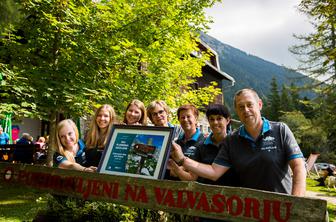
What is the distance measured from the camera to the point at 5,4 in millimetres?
6648

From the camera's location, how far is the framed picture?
2.66 metres

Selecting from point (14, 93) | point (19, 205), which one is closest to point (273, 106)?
point (19, 205)

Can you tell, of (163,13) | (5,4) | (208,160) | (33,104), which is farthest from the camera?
(163,13)

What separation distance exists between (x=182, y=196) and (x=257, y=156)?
711 mm

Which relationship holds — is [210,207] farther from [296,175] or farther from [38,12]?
[38,12]

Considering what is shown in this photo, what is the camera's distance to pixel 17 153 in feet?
35.8

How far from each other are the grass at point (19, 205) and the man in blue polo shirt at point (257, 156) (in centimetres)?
414

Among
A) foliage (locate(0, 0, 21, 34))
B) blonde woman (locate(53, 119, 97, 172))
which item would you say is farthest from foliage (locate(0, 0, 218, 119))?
blonde woman (locate(53, 119, 97, 172))

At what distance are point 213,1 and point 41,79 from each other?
7.35 m

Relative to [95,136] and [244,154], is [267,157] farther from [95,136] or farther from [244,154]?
[95,136]

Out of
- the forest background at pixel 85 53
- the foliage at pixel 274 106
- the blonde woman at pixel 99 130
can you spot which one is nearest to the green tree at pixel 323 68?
the forest background at pixel 85 53

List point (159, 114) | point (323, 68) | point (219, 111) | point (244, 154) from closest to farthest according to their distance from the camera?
point (244, 154) < point (219, 111) < point (159, 114) < point (323, 68)

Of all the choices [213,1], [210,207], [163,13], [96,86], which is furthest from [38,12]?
[210,207]

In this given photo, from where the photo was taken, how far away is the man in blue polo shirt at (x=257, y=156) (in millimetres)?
2555
